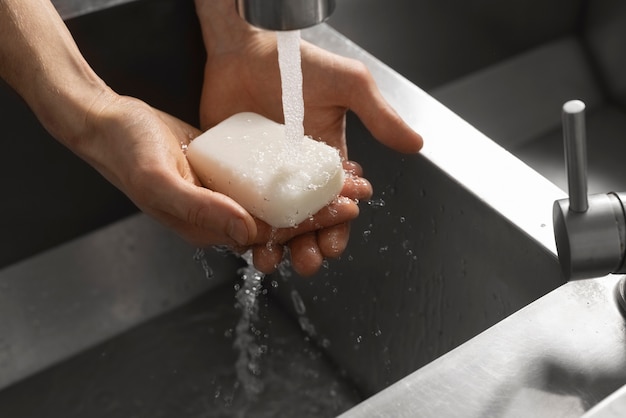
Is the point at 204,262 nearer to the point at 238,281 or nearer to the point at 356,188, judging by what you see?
the point at 238,281

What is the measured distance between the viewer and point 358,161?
38.5 inches

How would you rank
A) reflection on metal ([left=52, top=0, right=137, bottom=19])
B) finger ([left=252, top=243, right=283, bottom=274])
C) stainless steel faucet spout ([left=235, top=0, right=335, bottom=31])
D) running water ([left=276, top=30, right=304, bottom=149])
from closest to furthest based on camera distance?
1. stainless steel faucet spout ([left=235, top=0, right=335, bottom=31])
2. running water ([left=276, top=30, right=304, bottom=149])
3. finger ([left=252, top=243, right=283, bottom=274])
4. reflection on metal ([left=52, top=0, right=137, bottom=19])

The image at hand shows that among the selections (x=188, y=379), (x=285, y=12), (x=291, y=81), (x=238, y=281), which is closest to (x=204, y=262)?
(x=238, y=281)

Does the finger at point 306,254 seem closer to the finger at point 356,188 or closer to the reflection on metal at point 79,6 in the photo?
the finger at point 356,188

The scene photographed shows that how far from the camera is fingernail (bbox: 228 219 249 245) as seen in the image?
0.75m

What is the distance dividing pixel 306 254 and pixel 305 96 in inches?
7.8

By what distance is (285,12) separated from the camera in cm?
57

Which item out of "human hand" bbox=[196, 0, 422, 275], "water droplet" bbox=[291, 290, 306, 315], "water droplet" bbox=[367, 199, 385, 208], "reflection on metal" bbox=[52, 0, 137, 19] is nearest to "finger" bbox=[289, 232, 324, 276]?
"human hand" bbox=[196, 0, 422, 275]

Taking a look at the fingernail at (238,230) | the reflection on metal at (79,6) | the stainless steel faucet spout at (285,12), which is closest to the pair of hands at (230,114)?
the fingernail at (238,230)

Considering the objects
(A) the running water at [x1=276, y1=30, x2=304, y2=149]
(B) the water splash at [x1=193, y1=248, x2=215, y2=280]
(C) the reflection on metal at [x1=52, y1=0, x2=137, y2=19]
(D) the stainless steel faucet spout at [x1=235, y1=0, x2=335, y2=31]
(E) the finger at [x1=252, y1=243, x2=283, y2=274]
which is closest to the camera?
(D) the stainless steel faucet spout at [x1=235, y1=0, x2=335, y2=31]

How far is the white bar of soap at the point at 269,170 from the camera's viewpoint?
810 mm

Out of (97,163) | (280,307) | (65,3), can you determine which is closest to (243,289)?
(280,307)

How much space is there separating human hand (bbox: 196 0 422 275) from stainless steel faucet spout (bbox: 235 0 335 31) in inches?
10.5

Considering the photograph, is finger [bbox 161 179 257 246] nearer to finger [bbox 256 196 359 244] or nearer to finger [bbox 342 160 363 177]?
finger [bbox 256 196 359 244]
